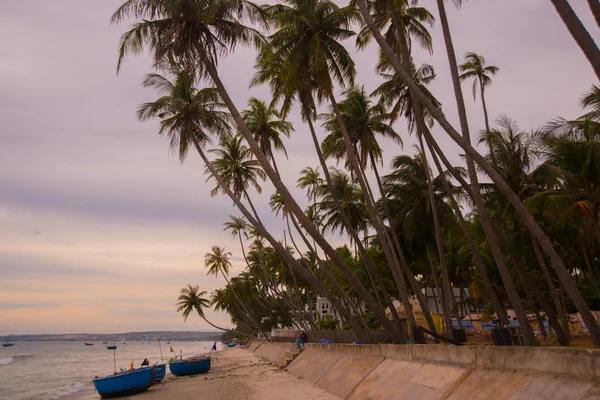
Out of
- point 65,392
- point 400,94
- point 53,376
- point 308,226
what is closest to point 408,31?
point 400,94

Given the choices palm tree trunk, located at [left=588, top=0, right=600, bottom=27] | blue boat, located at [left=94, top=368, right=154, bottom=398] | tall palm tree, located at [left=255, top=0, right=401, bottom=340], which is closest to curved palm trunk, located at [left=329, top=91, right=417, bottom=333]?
tall palm tree, located at [left=255, top=0, right=401, bottom=340]

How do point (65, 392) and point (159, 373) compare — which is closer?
point (159, 373)

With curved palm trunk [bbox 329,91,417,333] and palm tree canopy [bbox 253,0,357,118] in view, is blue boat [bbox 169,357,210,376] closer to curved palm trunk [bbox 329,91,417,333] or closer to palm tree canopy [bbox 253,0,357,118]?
curved palm trunk [bbox 329,91,417,333]

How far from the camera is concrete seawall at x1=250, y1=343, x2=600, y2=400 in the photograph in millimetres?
5262

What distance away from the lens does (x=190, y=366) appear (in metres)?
26.9

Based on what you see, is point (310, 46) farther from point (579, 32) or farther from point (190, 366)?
point (190, 366)

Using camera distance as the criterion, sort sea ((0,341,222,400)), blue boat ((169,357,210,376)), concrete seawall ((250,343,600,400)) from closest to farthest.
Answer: concrete seawall ((250,343,600,400))
sea ((0,341,222,400))
blue boat ((169,357,210,376))

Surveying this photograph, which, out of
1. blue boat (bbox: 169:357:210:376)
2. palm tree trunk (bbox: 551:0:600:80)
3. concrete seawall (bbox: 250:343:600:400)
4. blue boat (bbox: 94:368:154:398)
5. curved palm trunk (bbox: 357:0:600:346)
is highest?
palm tree trunk (bbox: 551:0:600:80)

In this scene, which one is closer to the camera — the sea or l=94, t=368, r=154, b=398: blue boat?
l=94, t=368, r=154, b=398: blue boat

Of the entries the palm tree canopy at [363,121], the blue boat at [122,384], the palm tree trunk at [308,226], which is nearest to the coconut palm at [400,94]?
the palm tree canopy at [363,121]

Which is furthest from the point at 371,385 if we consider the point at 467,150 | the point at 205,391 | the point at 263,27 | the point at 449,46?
the point at 263,27

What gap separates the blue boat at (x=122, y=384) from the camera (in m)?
18.5

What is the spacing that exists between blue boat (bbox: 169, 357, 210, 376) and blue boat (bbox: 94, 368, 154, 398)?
7.60 meters

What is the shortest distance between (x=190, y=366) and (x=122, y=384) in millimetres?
8727
